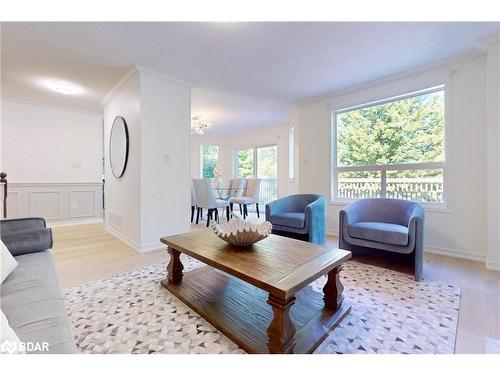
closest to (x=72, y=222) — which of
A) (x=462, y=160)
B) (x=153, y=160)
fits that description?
(x=153, y=160)

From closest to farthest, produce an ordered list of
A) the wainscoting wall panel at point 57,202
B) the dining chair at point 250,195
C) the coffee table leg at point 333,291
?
the coffee table leg at point 333,291
the wainscoting wall panel at point 57,202
the dining chair at point 250,195

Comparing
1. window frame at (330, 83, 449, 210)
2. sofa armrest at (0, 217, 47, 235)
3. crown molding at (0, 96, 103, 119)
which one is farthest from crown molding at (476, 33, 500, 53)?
crown molding at (0, 96, 103, 119)

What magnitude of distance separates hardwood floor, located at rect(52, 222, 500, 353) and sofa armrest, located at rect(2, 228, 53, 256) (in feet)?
1.75

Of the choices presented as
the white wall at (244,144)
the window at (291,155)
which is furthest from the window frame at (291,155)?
the white wall at (244,144)

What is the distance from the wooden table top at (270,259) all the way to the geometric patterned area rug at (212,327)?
0.38 m

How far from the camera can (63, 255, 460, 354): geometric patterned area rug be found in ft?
4.04

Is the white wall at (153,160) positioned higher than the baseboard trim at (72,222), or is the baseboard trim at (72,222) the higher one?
the white wall at (153,160)

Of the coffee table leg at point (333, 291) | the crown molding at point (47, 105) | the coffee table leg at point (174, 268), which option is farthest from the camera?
the crown molding at point (47, 105)

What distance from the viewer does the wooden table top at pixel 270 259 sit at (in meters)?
1.14

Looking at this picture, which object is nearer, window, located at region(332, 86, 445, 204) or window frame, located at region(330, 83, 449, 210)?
window frame, located at region(330, 83, 449, 210)

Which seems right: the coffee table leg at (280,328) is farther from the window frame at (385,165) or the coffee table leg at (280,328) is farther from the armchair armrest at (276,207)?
the window frame at (385,165)

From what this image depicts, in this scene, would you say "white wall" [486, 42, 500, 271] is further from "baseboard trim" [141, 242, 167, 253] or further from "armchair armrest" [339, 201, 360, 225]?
"baseboard trim" [141, 242, 167, 253]

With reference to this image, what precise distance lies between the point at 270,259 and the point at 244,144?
20.3ft
